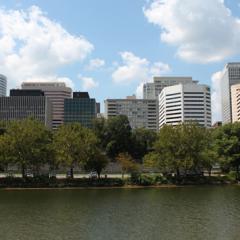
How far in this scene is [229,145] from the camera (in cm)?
10431

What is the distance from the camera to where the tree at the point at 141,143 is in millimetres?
142875

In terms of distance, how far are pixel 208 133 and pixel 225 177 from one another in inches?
425

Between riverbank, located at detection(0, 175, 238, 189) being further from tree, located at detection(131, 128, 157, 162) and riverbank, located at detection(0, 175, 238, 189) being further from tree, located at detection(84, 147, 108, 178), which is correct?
tree, located at detection(131, 128, 157, 162)

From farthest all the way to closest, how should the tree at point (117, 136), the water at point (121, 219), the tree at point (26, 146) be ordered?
1. the tree at point (117, 136)
2. the tree at point (26, 146)
3. the water at point (121, 219)

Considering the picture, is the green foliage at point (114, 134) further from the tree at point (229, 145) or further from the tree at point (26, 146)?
the tree at point (26, 146)

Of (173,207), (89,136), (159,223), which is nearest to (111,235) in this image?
(159,223)

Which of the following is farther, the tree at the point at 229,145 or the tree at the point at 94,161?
the tree at the point at 229,145

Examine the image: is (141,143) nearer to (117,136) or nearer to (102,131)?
(117,136)

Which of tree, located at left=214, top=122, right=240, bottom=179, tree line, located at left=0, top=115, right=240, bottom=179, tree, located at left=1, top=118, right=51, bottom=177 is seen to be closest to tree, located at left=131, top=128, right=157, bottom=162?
tree line, located at left=0, top=115, right=240, bottom=179

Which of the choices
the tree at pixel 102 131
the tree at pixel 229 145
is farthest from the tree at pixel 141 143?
the tree at pixel 229 145

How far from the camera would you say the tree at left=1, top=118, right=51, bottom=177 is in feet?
313

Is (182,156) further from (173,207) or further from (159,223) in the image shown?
(159,223)

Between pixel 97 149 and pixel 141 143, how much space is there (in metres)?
45.2

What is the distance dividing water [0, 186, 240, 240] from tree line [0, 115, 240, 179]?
34.7 metres
